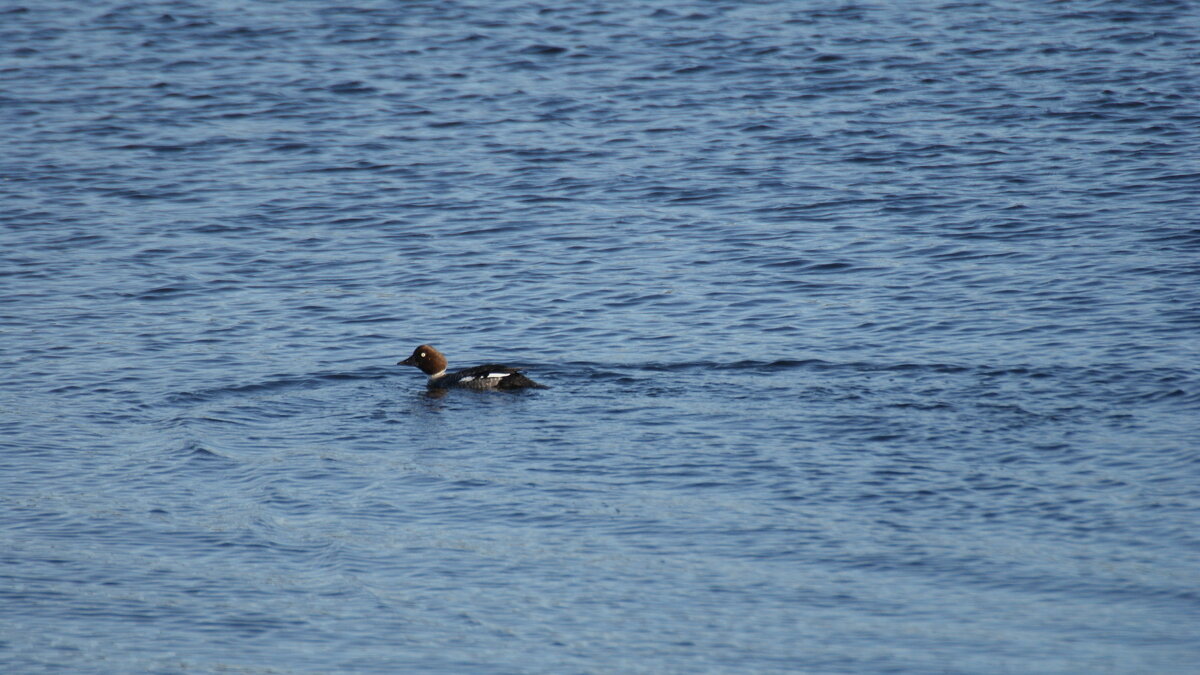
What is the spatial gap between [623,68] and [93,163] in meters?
10.2

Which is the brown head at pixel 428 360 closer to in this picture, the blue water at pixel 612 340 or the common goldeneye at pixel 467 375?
the common goldeneye at pixel 467 375

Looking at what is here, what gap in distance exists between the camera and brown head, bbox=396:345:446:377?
16.8 metres

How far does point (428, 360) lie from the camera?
16.9 metres

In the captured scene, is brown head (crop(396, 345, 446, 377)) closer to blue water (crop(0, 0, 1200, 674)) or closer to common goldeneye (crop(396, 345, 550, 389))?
common goldeneye (crop(396, 345, 550, 389))

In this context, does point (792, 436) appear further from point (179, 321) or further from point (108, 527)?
point (179, 321)

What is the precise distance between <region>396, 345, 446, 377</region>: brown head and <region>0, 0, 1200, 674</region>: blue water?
12.6 inches

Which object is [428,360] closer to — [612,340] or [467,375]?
[467,375]

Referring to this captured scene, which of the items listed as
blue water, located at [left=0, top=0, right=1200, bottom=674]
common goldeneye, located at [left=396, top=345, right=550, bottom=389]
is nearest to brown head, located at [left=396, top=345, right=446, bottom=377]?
common goldeneye, located at [left=396, top=345, right=550, bottom=389]

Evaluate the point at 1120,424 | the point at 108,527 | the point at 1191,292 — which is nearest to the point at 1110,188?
the point at 1191,292

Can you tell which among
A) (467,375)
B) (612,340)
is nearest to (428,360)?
(467,375)

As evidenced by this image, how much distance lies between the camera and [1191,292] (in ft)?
57.5

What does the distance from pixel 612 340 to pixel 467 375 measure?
2043 mm

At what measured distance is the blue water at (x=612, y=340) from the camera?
37.0 feet

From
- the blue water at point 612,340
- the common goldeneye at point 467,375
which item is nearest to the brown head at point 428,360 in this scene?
the common goldeneye at point 467,375
